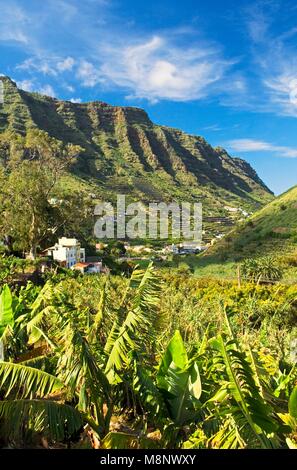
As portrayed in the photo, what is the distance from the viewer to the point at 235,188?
615 feet

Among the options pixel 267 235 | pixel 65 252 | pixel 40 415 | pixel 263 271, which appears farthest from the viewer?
pixel 267 235

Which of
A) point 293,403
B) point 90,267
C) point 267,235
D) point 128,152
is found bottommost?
point 90,267

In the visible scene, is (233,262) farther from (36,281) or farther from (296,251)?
(36,281)

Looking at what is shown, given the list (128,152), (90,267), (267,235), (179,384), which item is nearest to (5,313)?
(179,384)

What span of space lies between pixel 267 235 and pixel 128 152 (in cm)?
11267

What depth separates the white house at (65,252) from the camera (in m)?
41.2

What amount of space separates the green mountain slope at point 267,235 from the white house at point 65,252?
53.9 feet

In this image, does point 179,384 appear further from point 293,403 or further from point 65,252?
point 65,252

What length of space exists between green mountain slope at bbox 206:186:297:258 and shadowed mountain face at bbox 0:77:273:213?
47810 millimetres

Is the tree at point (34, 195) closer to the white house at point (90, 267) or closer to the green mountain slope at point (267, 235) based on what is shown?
the white house at point (90, 267)

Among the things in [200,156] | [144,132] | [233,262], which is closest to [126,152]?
[144,132]

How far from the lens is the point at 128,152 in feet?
508

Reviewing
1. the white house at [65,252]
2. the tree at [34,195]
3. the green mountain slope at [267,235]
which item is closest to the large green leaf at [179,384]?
the tree at [34,195]

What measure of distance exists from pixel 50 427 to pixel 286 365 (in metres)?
3.26
